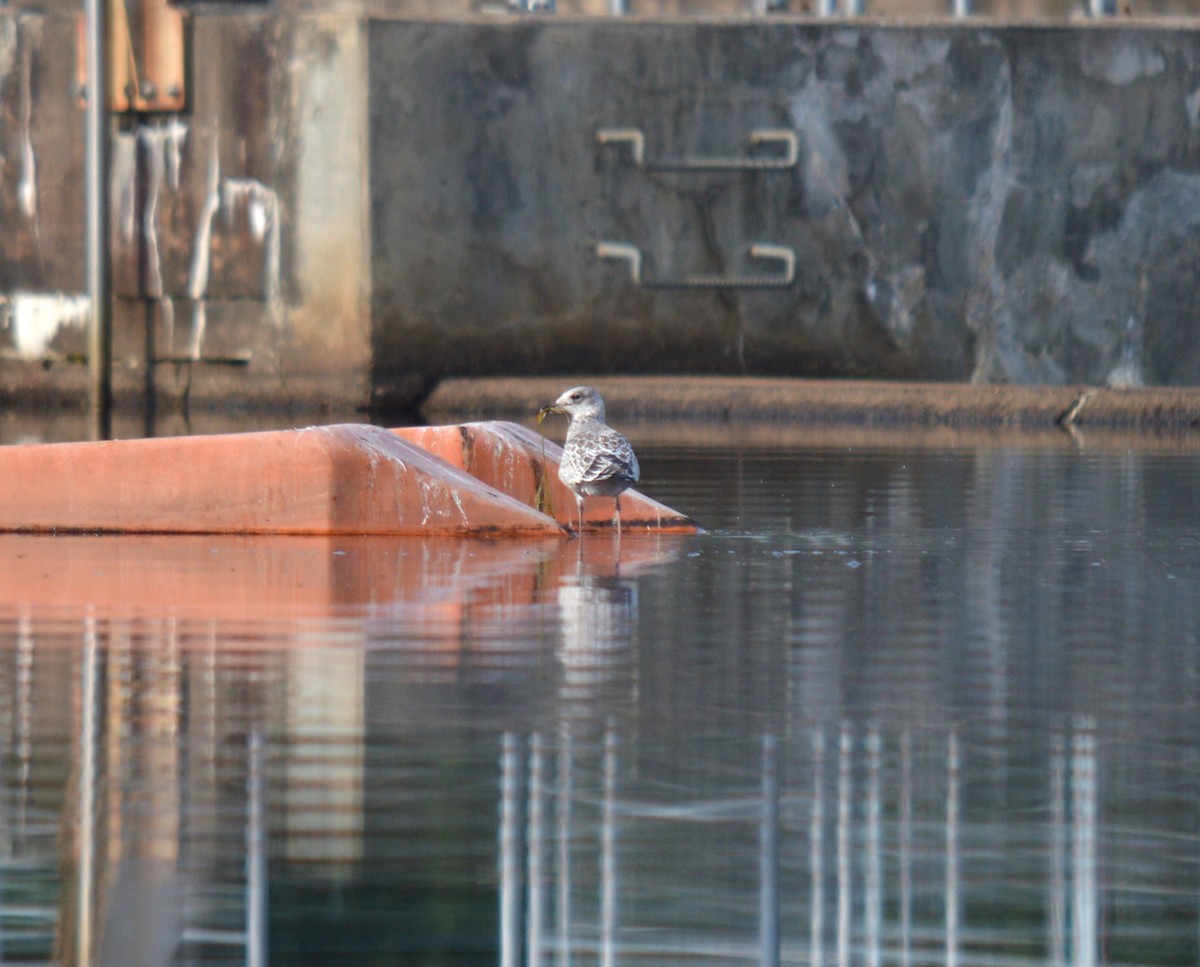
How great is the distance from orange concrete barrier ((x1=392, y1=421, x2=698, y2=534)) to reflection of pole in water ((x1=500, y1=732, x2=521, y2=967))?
4.75 meters

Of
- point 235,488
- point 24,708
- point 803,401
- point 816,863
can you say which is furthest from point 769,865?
point 803,401

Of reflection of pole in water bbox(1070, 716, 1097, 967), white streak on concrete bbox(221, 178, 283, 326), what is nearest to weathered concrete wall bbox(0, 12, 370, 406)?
white streak on concrete bbox(221, 178, 283, 326)

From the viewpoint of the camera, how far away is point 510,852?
3992mm

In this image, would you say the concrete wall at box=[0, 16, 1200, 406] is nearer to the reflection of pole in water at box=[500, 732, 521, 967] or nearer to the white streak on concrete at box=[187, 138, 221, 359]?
the white streak on concrete at box=[187, 138, 221, 359]

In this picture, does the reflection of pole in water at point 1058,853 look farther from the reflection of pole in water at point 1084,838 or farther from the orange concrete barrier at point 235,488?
the orange concrete barrier at point 235,488

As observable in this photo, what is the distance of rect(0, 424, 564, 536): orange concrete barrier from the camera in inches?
353

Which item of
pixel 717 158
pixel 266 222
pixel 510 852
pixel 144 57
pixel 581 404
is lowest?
pixel 510 852

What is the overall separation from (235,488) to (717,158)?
901cm

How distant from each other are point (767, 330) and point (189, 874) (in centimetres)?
1405

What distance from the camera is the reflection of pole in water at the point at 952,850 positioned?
352 cm

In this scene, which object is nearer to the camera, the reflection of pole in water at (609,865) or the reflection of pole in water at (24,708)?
the reflection of pole in water at (609,865)

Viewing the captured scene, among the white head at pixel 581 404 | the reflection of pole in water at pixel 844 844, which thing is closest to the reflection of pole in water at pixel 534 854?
the reflection of pole in water at pixel 844 844

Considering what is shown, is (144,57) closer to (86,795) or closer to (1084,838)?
(86,795)

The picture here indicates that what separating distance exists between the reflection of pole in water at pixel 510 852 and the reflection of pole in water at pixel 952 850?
0.58 m
